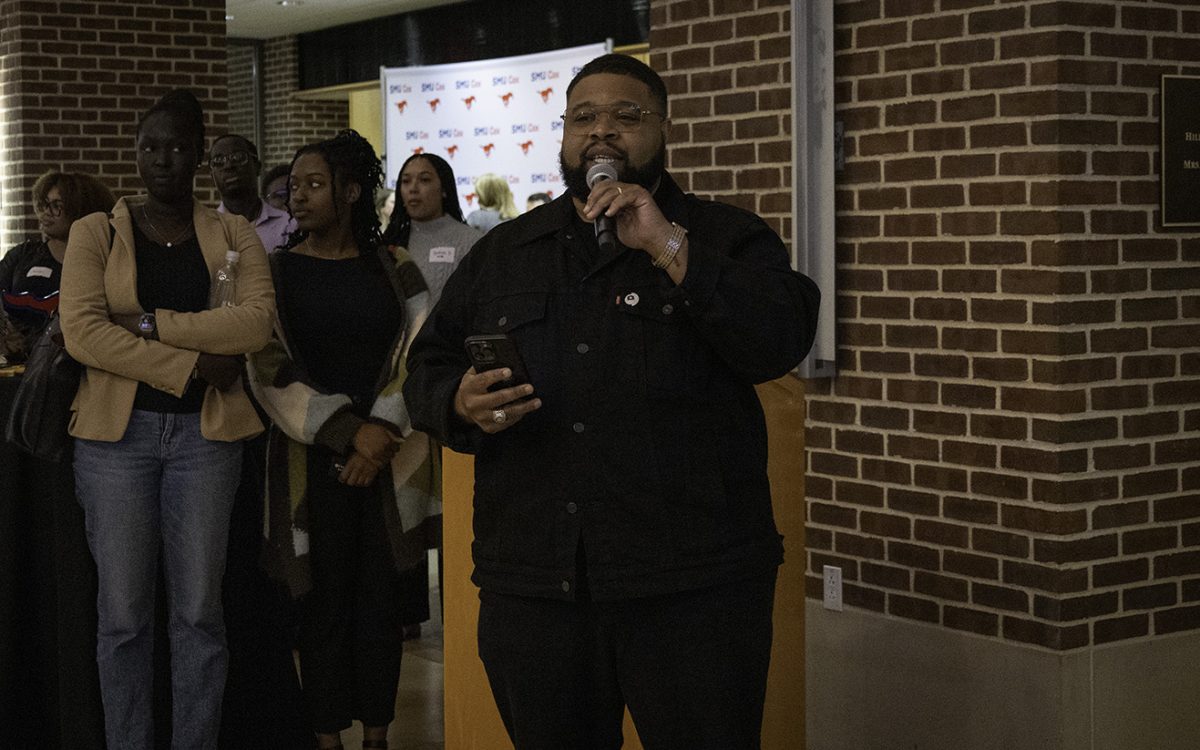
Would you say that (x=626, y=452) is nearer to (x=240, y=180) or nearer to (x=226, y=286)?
(x=226, y=286)

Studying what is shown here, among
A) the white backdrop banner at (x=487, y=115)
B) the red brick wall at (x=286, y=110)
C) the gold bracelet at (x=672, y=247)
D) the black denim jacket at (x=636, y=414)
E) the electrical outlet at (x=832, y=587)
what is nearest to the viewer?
the gold bracelet at (x=672, y=247)

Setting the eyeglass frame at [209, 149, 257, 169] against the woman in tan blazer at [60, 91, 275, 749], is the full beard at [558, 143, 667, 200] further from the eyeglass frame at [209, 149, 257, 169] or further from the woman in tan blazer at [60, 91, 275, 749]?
the eyeglass frame at [209, 149, 257, 169]

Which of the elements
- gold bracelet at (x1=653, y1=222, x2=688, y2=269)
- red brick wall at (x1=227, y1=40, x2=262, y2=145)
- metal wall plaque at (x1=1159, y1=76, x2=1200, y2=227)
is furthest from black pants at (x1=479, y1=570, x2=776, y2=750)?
red brick wall at (x1=227, y1=40, x2=262, y2=145)

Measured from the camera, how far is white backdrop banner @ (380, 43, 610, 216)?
46.9ft

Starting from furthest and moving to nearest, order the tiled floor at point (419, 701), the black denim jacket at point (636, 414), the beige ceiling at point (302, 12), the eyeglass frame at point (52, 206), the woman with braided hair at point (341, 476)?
1. the beige ceiling at point (302, 12)
2. the eyeglass frame at point (52, 206)
3. the tiled floor at point (419, 701)
4. the woman with braided hair at point (341, 476)
5. the black denim jacket at point (636, 414)

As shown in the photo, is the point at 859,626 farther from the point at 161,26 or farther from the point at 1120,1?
the point at 161,26

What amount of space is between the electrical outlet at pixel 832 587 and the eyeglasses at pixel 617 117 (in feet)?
7.77

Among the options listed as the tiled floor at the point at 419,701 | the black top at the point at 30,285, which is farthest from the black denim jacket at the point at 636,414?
the black top at the point at 30,285

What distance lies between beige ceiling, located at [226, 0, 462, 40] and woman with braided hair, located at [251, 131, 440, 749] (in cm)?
1198

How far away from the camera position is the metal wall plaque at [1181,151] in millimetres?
4203

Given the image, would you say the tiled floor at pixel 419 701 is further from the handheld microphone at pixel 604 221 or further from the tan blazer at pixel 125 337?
the handheld microphone at pixel 604 221

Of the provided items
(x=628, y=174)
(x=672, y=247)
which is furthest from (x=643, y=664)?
(x=628, y=174)

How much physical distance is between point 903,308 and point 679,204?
6.04ft

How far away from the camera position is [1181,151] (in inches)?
167
